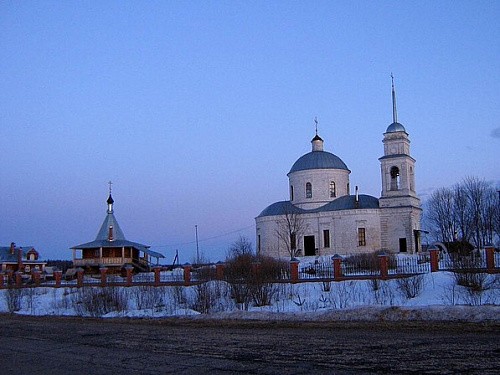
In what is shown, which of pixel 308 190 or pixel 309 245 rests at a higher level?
pixel 308 190

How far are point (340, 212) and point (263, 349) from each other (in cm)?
3793

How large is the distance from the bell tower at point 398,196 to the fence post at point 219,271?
2203 cm

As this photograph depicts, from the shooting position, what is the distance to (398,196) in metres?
48.0

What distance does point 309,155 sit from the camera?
55000 mm

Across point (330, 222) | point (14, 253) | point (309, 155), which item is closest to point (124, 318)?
point (330, 222)

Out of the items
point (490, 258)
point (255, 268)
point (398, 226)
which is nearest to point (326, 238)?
point (398, 226)

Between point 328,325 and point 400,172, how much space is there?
3342 centimetres

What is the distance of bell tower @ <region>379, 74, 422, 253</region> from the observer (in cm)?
4759

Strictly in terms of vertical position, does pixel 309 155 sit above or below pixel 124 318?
above

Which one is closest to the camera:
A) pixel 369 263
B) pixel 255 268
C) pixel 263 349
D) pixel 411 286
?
pixel 263 349

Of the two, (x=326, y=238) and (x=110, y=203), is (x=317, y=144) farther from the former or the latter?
(x=110, y=203)

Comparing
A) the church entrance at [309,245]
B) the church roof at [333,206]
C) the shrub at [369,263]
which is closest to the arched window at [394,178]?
the church roof at [333,206]

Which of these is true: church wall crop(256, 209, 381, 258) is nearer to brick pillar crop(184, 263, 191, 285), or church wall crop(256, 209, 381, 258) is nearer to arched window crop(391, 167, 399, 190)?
arched window crop(391, 167, 399, 190)

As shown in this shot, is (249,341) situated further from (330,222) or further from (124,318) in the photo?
(330,222)
